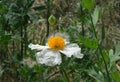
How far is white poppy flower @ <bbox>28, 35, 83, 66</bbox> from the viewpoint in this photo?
4.77 feet

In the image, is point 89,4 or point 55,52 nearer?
point 89,4

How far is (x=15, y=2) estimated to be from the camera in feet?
6.84

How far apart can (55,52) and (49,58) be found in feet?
0.11

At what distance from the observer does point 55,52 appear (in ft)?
4.88

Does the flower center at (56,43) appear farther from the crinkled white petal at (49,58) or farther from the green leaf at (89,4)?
the green leaf at (89,4)

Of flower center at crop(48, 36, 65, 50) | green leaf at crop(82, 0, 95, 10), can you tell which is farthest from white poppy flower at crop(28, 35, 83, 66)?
green leaf at crop(82, 0, 95, 10)

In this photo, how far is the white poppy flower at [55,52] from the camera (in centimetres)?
145

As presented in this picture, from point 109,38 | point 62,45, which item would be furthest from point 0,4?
point 109,38

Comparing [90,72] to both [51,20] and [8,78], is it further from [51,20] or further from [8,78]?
[8,78]

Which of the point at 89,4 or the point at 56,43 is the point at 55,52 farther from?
the point at 89,4

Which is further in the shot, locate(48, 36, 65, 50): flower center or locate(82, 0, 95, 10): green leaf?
locate(48, 36, 65, 50): flower center

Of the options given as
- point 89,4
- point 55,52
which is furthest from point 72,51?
point 89,4

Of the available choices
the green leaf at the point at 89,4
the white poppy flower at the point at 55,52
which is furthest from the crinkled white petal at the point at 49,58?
the green leaf at the point at 89,4

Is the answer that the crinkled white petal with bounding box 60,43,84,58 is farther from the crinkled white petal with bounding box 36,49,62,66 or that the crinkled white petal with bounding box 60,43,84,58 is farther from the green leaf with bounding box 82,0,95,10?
the green leaf with bounding box 82,0,95,10
